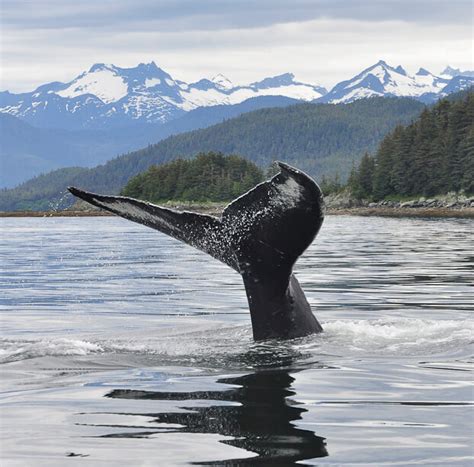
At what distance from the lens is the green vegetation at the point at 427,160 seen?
122m

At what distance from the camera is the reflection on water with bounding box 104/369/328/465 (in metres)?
5.93

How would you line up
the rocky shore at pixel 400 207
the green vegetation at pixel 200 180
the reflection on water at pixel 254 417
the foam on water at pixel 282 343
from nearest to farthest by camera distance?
1. the reflection on water at pixel 254 417
2. the foam on water at pixel 282 343
3. the rocky shore at pixel 400 207
4. the green vegetation at pixel 200 180

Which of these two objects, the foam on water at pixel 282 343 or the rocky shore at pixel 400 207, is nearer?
the foam on water at pixel 282 343

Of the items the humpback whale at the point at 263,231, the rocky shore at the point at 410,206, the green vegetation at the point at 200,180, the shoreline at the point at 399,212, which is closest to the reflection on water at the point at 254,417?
the humpback whale at the point at 263,231

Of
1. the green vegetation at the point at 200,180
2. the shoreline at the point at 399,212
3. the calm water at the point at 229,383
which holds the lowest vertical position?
the calm water at the point at 229,383

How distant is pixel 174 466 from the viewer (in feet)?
18.6

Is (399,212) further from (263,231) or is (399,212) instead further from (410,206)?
(263,231)

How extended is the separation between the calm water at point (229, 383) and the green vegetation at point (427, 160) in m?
104

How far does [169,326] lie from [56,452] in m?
7.34

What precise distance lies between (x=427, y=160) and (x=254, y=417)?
407 ft

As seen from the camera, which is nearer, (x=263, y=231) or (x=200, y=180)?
(x=263, y=231)

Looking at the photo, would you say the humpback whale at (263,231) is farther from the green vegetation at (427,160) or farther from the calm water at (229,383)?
the green vegetation at (427,160)

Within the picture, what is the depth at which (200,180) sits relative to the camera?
16725cm

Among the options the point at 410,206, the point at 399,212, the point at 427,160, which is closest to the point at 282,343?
the point at 399,212
